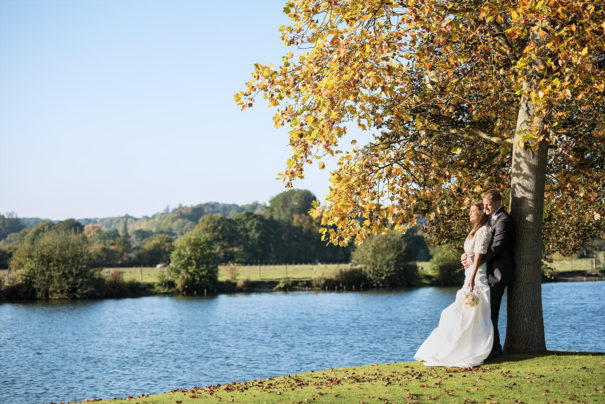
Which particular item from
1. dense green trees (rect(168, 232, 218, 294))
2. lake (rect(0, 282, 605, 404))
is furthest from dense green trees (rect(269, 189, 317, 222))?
lake (rect(0, 282, 605, 404))

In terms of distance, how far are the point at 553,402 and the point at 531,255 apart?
10.1 ft

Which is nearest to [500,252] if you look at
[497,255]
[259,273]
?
[497,255]

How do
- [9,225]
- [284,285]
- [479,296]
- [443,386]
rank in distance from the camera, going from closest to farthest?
[443,386], [479,296], [284,285], [9,225]

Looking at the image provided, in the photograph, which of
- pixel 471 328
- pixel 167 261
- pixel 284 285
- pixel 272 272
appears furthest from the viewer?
pixel 167 261

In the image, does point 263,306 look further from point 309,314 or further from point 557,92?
point 557,92

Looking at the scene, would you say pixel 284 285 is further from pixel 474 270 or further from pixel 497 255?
pixel 474 270

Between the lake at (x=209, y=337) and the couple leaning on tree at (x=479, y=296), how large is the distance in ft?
49.4

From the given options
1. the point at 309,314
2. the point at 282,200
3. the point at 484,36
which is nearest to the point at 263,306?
the point at 309,314

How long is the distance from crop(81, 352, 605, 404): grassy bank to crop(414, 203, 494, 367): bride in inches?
9.8

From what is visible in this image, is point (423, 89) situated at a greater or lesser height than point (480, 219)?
greater

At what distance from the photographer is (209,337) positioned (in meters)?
36.9

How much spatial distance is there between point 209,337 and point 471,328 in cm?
2914

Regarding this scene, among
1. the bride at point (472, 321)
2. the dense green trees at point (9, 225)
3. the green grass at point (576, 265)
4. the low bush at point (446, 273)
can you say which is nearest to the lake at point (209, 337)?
the low bush at point (446, 273)

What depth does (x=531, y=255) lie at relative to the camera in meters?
10.1
